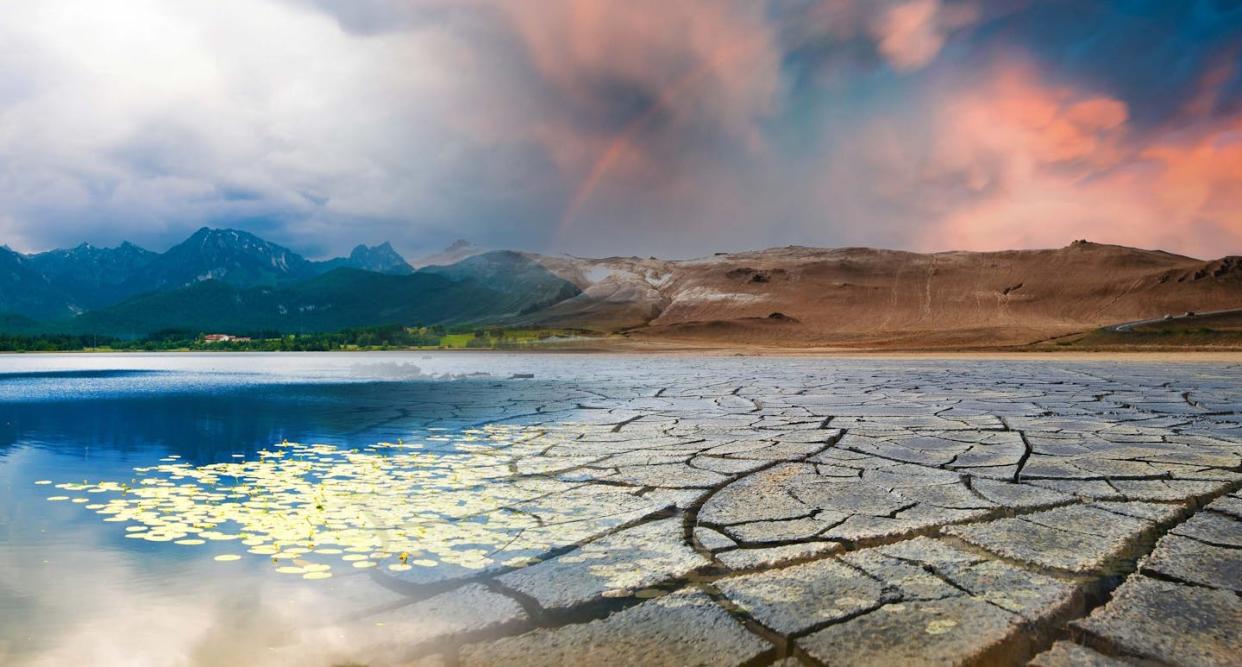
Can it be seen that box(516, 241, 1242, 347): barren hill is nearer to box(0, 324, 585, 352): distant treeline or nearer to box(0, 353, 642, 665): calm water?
box(0, 324, 585, 352): distant treeline

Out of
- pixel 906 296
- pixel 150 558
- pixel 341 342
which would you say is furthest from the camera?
pixel 906 296

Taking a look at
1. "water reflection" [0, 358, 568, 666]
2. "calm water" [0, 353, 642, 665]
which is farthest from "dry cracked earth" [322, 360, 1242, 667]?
"calm water" [0, 353, 642, 665]

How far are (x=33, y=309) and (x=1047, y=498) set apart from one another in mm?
234192

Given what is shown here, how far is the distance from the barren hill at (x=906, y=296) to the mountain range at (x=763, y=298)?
9.8 inches

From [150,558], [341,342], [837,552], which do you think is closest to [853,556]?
[837,552]

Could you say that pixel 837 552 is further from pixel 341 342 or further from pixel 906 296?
pixel 906 296

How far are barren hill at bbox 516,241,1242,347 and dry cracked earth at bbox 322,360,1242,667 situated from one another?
37399 mm

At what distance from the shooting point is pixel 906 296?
252 ft

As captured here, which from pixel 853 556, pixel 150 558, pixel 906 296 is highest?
pixel 906 296

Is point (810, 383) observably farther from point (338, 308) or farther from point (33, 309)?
point (33, 309)

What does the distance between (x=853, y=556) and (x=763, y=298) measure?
8187 cm

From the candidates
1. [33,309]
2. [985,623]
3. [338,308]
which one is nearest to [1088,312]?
[985,623]

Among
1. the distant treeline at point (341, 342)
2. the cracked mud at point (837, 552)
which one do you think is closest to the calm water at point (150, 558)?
the cracked mud at point (837, 552)

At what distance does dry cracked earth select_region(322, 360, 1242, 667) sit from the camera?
2.33 meters
